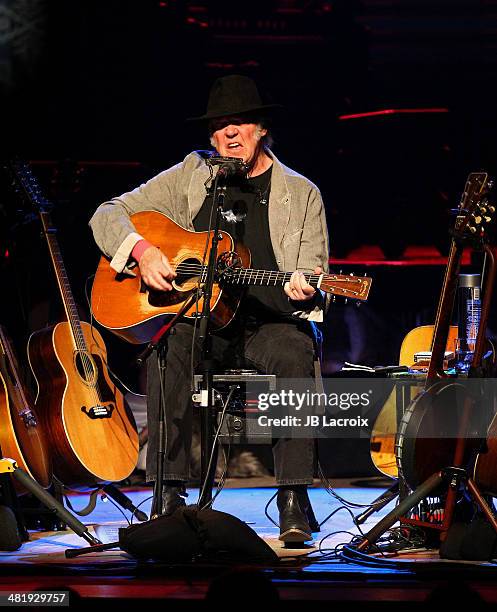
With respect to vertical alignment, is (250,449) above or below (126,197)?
below

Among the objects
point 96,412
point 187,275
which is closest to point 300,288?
point 187,275

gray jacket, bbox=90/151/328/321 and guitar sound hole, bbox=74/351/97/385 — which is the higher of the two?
gray jacket, bbox=90/151/328/321

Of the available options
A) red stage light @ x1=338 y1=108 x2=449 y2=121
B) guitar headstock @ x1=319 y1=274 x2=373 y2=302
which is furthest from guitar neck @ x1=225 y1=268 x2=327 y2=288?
red stage light @ x1=338 y1=108 x2=449 y2=121

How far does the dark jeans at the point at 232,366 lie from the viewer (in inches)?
159

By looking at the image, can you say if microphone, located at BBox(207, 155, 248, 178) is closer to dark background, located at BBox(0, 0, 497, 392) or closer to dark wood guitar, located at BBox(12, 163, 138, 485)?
dark wood guitar, located at BBox(12, 163, 138, 485)

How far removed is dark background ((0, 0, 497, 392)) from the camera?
20.2 feet

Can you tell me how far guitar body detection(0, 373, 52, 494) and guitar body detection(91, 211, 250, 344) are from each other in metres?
0.52

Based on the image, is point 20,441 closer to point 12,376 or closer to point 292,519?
point 12,376

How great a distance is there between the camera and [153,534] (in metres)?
3.38

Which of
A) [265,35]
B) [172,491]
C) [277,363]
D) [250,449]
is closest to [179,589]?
[172,491]

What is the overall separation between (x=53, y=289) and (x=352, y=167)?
2.62 metres

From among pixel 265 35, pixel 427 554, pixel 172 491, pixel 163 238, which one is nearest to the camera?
pixel 427 554

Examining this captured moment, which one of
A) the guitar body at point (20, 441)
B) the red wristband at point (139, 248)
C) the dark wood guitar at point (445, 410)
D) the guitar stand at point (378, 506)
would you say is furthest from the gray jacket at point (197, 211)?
the guitar stand at point (378, 506)

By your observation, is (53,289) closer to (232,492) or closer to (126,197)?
(126,197)
